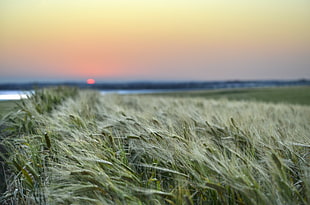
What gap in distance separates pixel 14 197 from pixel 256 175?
64.0 inches

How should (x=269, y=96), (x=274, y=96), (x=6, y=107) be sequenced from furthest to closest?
(x=269, y=96), (x=274, y=96), (x=6, y=107)

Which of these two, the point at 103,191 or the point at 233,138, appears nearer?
the point at 103,191

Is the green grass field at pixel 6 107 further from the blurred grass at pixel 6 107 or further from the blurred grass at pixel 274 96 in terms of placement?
the blurred grass at pixel 274 96

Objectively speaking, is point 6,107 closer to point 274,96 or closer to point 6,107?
point 6,107

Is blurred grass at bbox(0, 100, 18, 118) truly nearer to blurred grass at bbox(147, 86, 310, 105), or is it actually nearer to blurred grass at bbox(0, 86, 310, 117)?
blurred grass at bbox(0, 86, 310, 117)

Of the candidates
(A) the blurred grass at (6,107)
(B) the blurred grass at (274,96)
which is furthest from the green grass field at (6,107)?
(B) the blurred grass at (274,96)

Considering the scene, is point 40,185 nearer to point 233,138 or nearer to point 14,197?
point 14,197

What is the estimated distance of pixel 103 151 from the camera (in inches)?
74.4

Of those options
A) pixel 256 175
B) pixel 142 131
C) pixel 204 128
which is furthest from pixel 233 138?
pixel 142 131

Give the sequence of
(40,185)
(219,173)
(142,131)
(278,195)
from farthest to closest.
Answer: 1. (142,131)
2. (40,185)
3. (219,173)
4. (278,195)

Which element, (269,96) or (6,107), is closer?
(6,107)

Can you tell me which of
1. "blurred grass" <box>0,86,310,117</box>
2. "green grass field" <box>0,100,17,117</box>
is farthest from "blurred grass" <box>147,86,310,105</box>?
"green grass field" <box>0,100,17,117</box>

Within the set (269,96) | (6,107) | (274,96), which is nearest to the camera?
(6,107)

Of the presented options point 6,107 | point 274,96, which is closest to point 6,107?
point 6,107
